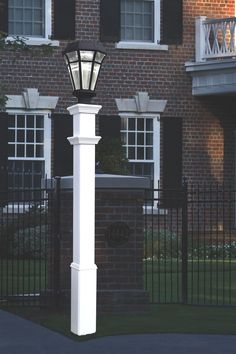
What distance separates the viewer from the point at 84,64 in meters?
10.3

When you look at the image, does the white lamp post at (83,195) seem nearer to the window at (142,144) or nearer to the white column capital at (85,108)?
the white column capital at (85,108)

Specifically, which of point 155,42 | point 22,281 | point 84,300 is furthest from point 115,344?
point 155,42

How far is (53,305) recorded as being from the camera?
12.2 meters

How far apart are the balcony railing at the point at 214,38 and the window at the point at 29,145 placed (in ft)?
13.6

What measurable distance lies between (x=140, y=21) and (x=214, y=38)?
1890 millimetres

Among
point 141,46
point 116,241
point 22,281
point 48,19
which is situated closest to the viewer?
point 116,241

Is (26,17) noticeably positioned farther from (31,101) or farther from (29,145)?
(29,145)

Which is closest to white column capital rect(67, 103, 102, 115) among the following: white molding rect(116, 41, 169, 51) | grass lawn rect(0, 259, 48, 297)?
grass lawn rect(0, 259, 48, 297)

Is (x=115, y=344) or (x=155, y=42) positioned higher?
(x=155, y=42)

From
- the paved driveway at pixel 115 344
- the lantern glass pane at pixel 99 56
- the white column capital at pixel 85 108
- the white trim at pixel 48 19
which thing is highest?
the white trim at pixel 48 19

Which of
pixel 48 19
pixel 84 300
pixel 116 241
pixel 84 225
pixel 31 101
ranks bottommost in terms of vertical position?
pixel 84 300

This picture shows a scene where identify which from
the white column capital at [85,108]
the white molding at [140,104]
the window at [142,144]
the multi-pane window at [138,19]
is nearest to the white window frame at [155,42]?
the multi-pane window at [138,19]

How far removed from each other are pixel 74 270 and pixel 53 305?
5.69ft

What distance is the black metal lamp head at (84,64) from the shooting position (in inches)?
402
